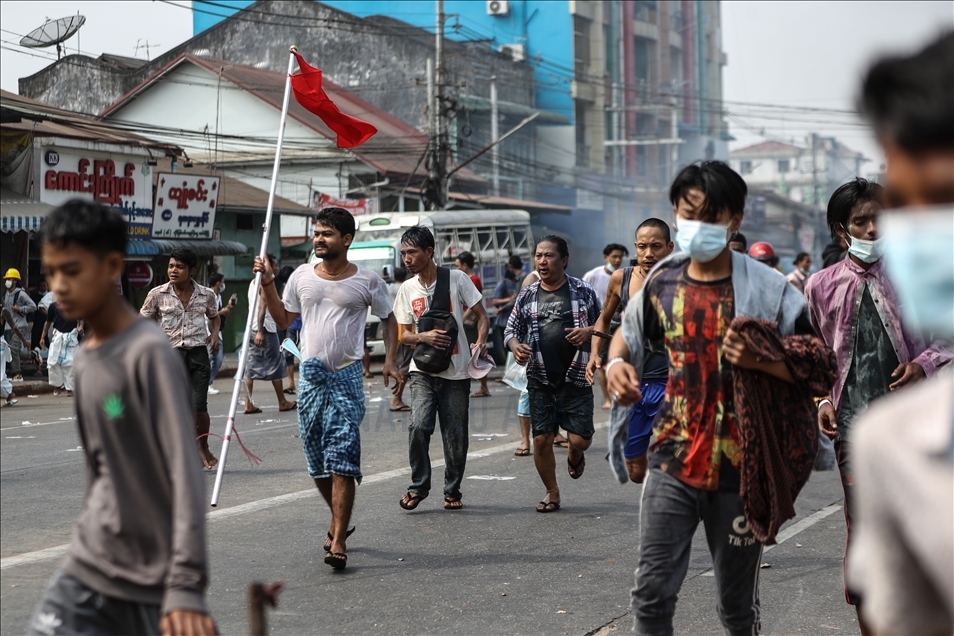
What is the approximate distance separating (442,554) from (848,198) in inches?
130

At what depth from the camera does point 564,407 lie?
8.84m

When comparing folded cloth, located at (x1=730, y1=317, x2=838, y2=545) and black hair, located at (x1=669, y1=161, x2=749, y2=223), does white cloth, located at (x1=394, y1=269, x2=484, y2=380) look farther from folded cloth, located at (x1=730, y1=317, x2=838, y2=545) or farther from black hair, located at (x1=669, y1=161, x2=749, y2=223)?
folded cloth, located at (x1=730, y1=317, x2=838, y2=545)

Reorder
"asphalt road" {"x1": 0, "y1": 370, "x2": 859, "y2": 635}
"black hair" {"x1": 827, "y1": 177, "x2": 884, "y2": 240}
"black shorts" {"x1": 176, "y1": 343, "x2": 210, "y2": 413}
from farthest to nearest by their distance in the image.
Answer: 1. "black shorts" {"x1": 176, "y1": 343, "x2": 210, "y2": 413}
2. "asphalt road" {"x1": 0, "y1": 370, "x2": 859, "y2": 635}
3. "black hair" {"x1": 827, "y1": 177, "x2": 884, "y2": 240}

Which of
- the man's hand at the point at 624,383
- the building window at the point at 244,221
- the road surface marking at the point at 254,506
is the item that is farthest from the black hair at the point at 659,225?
the building window at the point at 244,221

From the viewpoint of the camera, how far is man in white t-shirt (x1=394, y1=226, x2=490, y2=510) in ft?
28.5

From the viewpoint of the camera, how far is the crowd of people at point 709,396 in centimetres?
144

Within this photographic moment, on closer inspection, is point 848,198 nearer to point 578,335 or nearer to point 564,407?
point 578,335

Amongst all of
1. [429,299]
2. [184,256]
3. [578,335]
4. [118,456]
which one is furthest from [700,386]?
[184,256]

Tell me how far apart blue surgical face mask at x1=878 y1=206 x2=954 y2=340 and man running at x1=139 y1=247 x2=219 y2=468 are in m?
9.16

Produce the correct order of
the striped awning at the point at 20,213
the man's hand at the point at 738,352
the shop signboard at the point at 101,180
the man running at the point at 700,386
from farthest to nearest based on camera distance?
the shop signboard at the point at 101,180 < the striped awning at the point at 20,213 < the man running at the point at 700,386 < the man's hand at the point at 738,352

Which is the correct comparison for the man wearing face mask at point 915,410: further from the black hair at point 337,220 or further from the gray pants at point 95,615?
the black hair at point 337,220

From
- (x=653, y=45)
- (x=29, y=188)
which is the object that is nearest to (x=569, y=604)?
(x=29, y=188)

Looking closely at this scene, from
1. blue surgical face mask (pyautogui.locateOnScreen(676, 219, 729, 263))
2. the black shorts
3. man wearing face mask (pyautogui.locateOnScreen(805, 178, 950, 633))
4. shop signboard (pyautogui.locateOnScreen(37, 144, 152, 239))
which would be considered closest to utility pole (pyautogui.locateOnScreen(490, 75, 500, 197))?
shop signboard (pyautogui.locateOnScreen(37, 144, 152, 239))

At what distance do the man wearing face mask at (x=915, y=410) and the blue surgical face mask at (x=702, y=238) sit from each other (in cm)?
255
